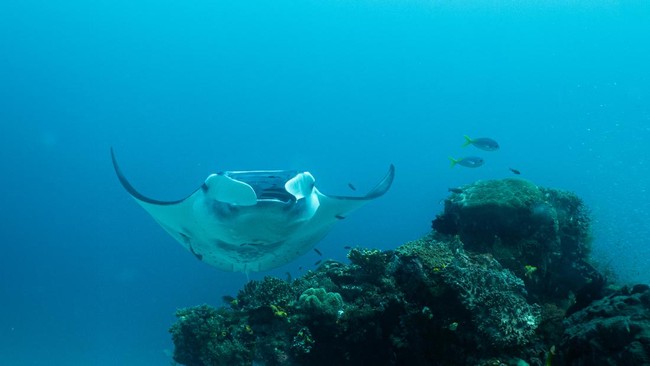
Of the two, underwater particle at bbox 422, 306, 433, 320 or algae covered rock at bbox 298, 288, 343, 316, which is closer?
underwater particle at bbox 422, 306, 433, 320

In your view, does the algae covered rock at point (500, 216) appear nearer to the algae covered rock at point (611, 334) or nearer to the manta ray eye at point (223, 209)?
the algae covered rock at point (611, 334)

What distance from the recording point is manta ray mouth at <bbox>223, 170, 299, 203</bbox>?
5.69 m

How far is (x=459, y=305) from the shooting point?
4695 millimetres

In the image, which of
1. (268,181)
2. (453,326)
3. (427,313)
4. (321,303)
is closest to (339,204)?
(268,181)

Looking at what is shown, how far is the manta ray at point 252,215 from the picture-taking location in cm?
543

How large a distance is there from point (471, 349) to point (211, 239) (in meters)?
4.06

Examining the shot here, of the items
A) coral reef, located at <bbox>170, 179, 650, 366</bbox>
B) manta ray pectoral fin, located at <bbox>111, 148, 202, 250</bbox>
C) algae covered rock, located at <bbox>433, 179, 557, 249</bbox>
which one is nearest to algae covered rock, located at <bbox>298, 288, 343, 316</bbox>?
coral reef, located at <bbox>170, 179, 650, 366</bbox>

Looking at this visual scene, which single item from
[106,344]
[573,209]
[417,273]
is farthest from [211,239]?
[106,344]

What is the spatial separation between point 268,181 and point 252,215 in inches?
27.9

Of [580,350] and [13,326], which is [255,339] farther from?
[13,326]

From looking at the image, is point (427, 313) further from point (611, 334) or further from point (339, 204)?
point (339, 204)

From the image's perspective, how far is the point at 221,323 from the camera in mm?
6766

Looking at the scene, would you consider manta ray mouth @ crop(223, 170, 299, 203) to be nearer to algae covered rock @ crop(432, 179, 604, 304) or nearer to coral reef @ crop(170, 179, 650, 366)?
coral reef @ crop(170, 179, 650, 366)

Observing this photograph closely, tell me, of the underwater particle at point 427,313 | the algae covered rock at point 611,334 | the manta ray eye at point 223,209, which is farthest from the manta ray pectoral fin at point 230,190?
the algae covered rock at point 611,334
